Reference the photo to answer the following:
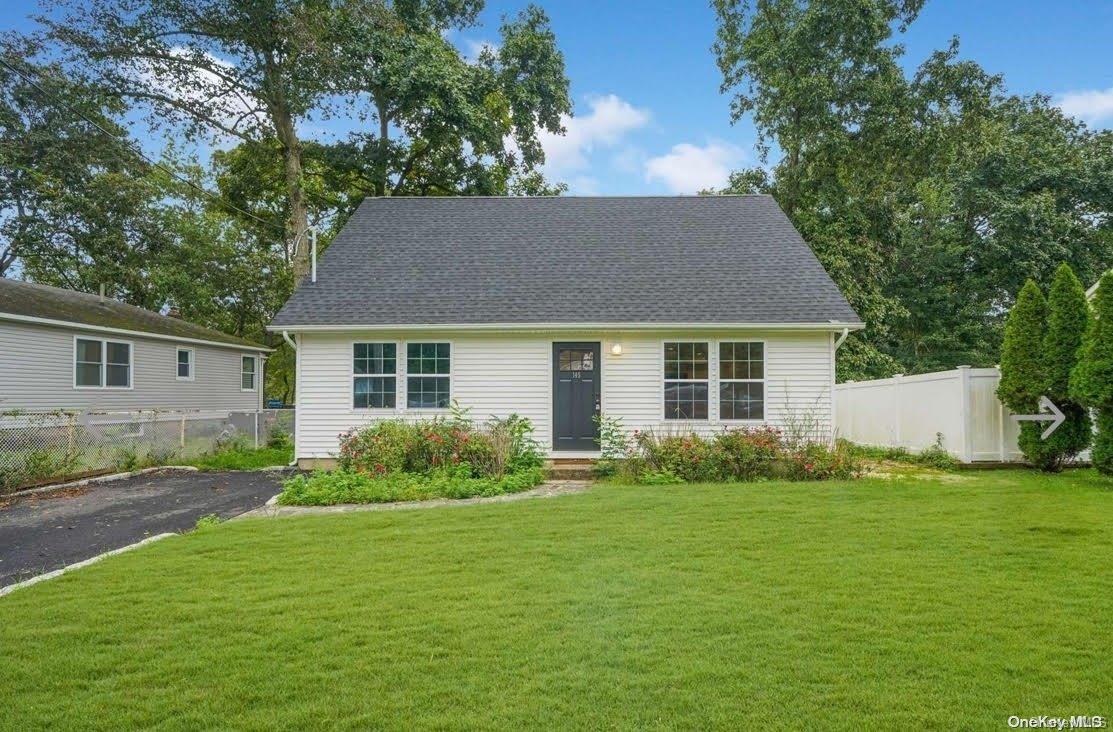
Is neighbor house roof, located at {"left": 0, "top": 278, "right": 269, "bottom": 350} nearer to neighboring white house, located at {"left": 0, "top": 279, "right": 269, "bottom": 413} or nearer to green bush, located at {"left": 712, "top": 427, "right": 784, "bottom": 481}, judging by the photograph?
neighboring white house, located at {"left": 0, "top": 279, "right": 269, "bottom": 413}

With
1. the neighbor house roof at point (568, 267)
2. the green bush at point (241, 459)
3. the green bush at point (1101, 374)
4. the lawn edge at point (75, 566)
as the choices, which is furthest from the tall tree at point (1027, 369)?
the green bush at point (241, 459)

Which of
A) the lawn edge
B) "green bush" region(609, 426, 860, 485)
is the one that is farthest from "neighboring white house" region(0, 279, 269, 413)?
"green bush" region(609, 426, 860, 485)

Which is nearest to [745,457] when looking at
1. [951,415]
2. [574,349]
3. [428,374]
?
[574,349]

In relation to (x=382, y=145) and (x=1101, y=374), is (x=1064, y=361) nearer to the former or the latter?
(x=1101, y=374)

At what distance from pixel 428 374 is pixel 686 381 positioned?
→ 4.57 meters

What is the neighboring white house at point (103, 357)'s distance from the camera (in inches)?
539

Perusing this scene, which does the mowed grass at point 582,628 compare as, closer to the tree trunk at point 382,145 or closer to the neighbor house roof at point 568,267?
the neighbor house roof at point 568,267

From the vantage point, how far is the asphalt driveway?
612 centimetres

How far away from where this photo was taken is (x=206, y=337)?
19562 mm

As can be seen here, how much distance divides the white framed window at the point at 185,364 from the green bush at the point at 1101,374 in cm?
2009

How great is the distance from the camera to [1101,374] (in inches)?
323

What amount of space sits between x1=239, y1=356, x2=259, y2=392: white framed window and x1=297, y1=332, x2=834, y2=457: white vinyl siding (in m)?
11.4

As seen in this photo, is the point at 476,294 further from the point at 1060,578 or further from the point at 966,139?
the point at 966,139

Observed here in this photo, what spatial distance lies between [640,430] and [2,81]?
76.5 feet
